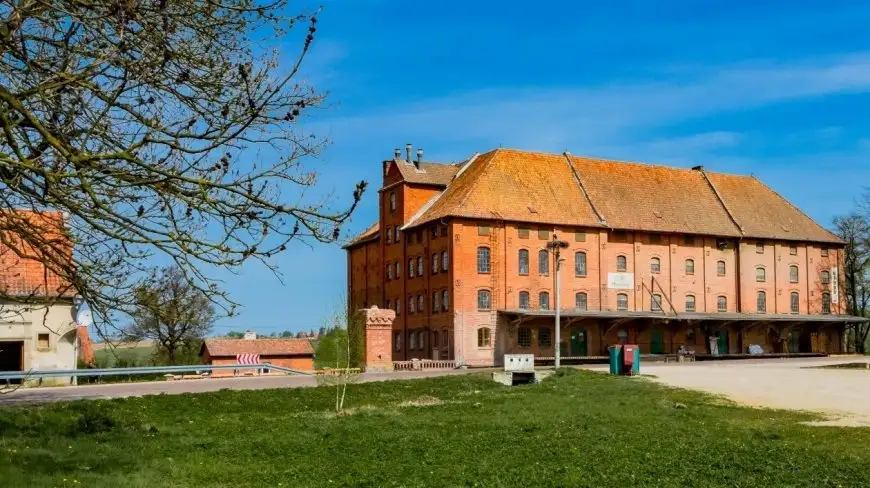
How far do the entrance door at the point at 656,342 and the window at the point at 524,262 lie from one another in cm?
952

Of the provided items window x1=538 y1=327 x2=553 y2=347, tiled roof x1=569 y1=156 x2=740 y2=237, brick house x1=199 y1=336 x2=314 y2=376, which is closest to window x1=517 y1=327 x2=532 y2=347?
window x1=538 y1=327 x2=553 y2=347

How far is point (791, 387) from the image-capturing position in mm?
29859

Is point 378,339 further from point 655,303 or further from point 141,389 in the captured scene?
point 655,303

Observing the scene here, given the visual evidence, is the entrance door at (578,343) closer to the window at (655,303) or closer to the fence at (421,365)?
the window at (655,303)

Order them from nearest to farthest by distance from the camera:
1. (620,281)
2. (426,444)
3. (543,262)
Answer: (426,444) < (543,262) < (620,281)

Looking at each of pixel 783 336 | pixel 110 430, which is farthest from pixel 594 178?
pixel 110 430

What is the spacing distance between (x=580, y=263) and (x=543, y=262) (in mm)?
2516

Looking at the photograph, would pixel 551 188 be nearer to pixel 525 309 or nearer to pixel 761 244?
pixel 525 309

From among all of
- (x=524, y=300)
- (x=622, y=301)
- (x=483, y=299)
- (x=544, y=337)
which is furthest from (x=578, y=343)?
(x=483, y=299)

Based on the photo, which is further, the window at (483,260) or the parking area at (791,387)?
the window at (483,260)

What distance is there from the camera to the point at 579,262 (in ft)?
194

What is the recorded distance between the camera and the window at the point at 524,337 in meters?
56.4

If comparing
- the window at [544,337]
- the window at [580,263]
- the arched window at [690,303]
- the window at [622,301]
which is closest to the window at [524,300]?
the window at [544,337]

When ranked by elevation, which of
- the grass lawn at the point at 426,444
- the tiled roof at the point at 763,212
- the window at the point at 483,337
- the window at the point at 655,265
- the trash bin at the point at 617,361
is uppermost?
the tiled roof at the point at 763,212
